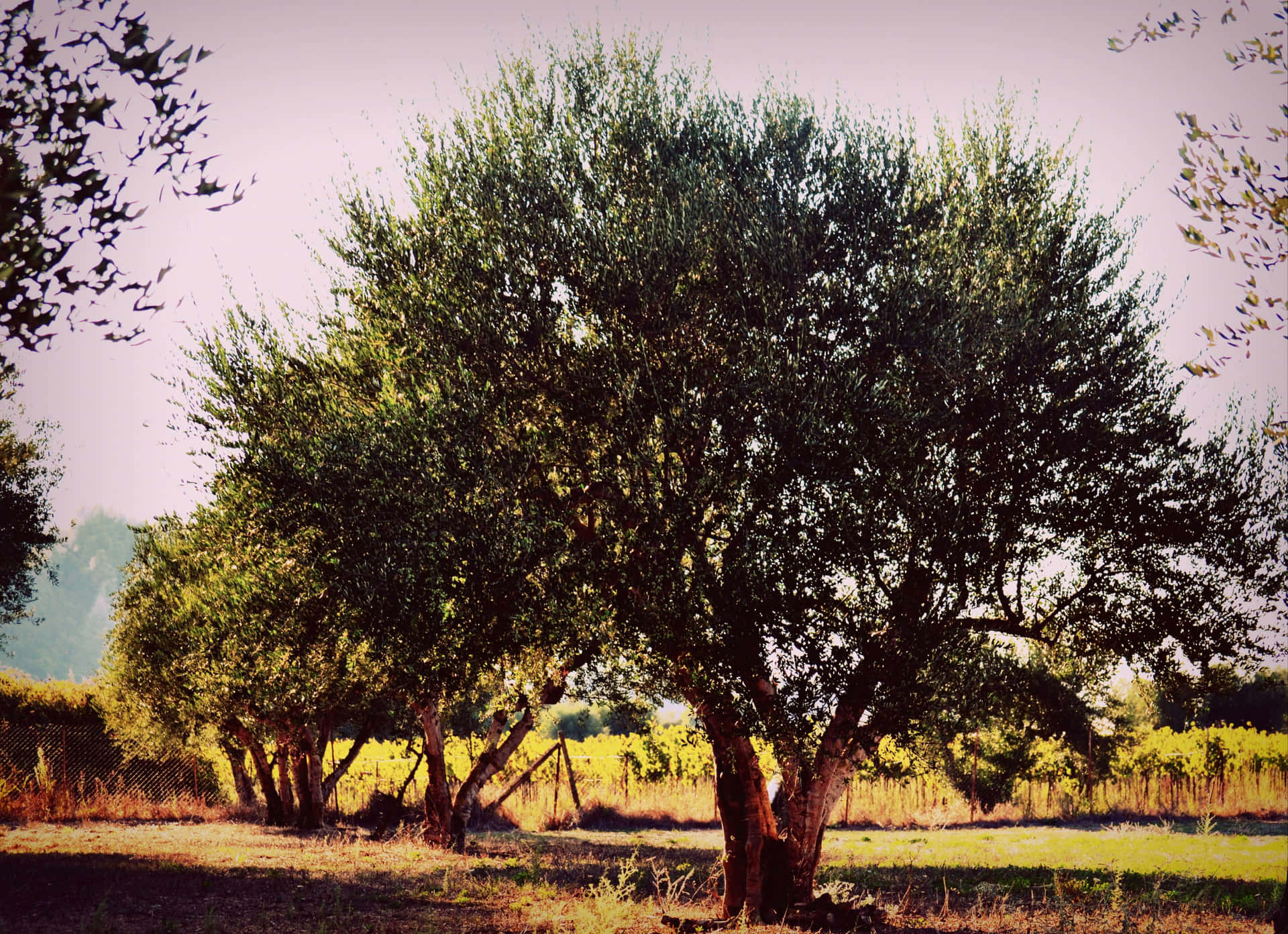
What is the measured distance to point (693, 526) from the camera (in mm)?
12031

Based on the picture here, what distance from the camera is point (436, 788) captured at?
74.7ft

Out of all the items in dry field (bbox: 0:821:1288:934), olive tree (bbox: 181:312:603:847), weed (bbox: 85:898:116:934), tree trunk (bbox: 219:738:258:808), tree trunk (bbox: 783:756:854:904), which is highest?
olive tree (bbox: 181:312:603:847)

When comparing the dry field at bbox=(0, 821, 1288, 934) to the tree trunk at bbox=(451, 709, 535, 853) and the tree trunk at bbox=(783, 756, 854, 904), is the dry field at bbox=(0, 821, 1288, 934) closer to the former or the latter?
the tree trunk at bbox=(451, 709, 535, 853)

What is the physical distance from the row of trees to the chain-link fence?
21.0m

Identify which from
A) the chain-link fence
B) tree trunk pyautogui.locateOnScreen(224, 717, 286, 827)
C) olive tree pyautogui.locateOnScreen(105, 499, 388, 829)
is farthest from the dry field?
the chain-link fence

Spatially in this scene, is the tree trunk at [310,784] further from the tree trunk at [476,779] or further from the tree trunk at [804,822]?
the tree trunk at [804,822]

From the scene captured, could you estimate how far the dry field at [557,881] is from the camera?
12.6 m

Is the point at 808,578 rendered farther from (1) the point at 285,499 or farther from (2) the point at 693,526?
(1) the point at 285,499

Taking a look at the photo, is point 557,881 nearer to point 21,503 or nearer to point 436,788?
point 436,788

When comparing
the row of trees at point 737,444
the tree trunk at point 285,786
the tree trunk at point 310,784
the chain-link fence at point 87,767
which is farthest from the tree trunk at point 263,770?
the row of trees at point 737,444

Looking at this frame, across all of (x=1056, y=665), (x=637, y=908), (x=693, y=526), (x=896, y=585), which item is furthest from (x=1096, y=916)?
(x=693, y=526)

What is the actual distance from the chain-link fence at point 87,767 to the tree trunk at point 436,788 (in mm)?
14490

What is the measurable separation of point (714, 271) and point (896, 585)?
204 inches

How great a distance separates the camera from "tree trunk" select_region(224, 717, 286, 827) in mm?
27891
